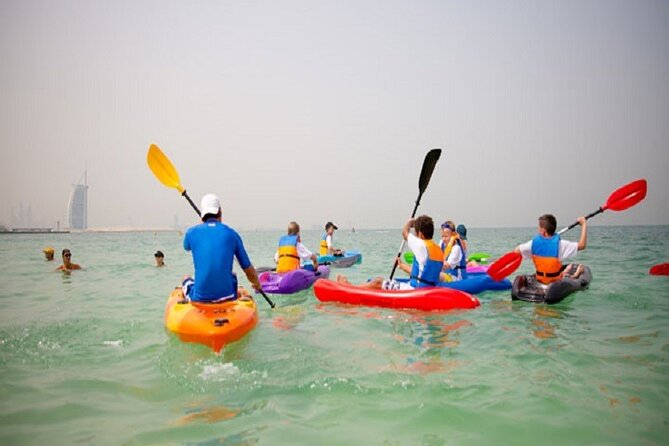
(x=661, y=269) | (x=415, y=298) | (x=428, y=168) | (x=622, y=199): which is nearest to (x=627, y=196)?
(x=622, y=199)

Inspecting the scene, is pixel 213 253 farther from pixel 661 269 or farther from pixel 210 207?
pixel 661 269

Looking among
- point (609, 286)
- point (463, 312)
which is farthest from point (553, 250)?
point (609, 286)

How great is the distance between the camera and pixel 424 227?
7.01 m

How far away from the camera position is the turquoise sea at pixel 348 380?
2.99m

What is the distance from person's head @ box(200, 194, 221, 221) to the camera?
5.00m

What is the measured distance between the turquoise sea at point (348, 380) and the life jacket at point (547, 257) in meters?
0.80

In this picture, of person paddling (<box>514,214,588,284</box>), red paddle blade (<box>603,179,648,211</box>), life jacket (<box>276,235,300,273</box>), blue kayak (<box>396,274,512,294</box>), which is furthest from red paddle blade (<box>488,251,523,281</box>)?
life jacket (<box>276,235,300,273</box>)

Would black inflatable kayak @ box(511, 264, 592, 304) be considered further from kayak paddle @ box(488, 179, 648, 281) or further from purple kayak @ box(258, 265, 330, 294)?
purple kayak @ box(258, 265, 330, 294)

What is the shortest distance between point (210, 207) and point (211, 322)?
4.24 feet

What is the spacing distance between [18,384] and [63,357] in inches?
32.5

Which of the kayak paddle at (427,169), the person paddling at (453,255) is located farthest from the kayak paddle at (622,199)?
the kayak paddle at (427,169)

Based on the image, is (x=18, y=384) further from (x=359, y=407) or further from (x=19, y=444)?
(x=359, y=407)

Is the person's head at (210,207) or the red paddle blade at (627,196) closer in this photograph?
the person's head at (210,207)

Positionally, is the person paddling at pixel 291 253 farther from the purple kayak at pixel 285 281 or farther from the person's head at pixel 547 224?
the person's head at pixel 547 224
